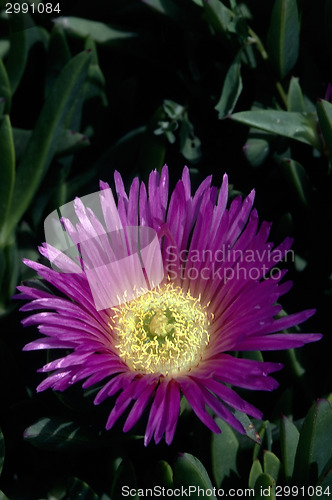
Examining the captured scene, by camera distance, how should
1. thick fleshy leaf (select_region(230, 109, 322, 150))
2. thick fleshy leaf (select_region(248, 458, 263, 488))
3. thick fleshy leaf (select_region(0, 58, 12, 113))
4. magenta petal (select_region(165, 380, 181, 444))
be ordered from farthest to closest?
thick fleshy leaf (select_region(0, 58, 12, 113)) → thick fleshy leaf (select_region(230, 109, 322, 150)) → thick fleshy leaf (select_region(248, 458, 263, 488)) → magenta petal (select_region(165, 380, 181, 444))

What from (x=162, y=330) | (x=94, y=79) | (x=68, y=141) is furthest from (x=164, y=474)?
(x=94, y=79)

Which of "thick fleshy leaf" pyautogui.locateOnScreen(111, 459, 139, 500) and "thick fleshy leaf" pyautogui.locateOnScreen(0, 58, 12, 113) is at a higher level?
"thick fleshy leaf" pyautogui.locateOnScreen(0, 58, 12, 113)

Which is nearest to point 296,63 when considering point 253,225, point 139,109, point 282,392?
point 139,109

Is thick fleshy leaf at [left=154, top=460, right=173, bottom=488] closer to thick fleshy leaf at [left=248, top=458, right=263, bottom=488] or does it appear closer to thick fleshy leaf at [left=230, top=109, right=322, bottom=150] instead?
thick fleshy leaf at [left=248, top=458, right=263, bottom=488]

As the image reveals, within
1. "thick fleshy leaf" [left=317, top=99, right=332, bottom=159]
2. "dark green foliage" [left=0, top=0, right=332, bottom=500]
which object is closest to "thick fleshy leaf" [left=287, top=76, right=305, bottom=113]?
"dark green foliage" [left=0, top=0, right=332, bottom=500]

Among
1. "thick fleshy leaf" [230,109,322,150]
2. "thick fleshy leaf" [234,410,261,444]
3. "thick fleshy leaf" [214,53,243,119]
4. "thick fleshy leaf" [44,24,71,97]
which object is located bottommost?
"thick fleshy leaf" [234,410,261,444]

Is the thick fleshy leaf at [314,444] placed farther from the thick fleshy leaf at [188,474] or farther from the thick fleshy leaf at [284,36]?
the thick fleshy leaf at [284,36]
